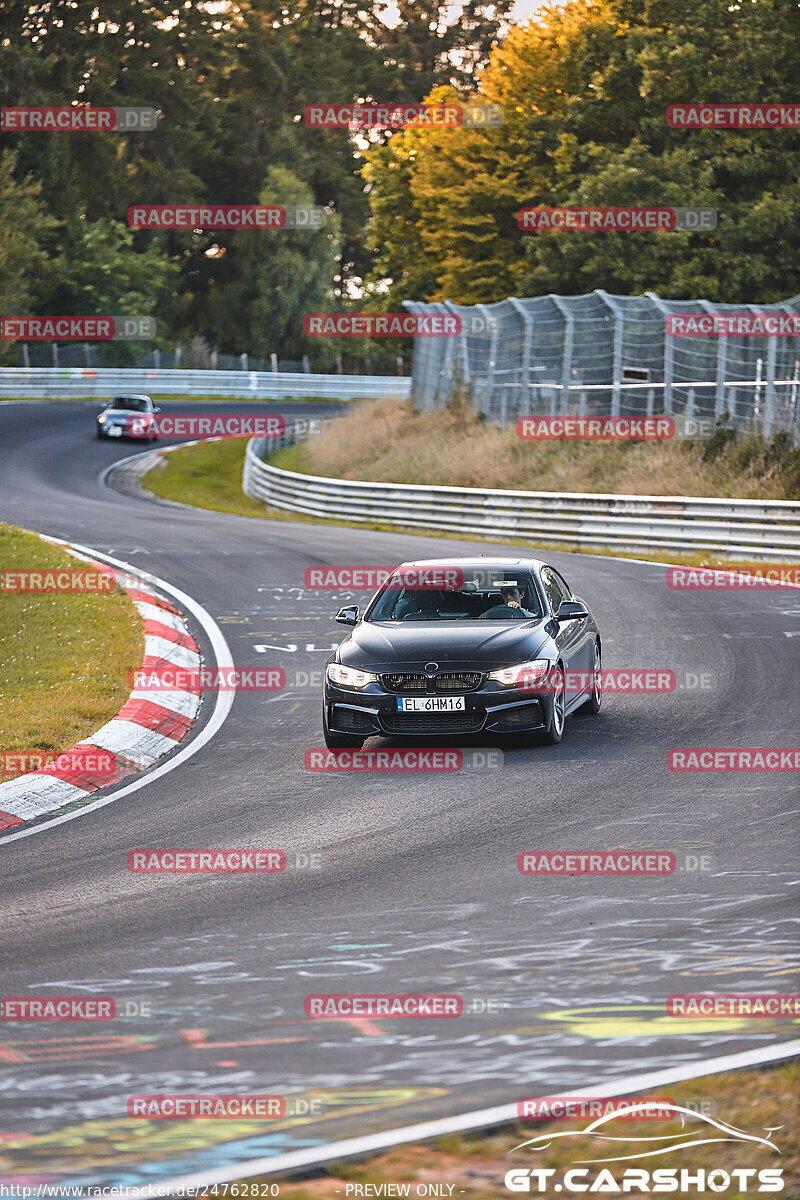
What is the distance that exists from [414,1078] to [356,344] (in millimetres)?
86496

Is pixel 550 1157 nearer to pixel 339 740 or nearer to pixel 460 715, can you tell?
pixel 460 715

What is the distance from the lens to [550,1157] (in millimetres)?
4430

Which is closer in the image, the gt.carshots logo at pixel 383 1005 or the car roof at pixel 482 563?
the gt.carshots logo at pixel 383 1005

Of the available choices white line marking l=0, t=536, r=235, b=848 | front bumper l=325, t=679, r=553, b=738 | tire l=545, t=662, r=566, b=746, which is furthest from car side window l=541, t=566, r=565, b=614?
white line marking l=0, t=536, r=235, b=848

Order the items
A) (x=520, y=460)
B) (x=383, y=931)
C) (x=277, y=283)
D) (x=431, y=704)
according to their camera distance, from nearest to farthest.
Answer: (x=383, y=931) → (x=431, y=704) → (x=520, y=460) → (x=277, y=283)

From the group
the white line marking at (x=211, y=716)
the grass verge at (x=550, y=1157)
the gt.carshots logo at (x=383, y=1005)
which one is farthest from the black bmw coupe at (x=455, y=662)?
the grass verge at (x=550, y=1157)

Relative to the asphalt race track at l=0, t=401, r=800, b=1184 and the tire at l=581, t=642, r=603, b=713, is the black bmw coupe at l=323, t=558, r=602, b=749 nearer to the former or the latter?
the tire at l=581, t=642, r=603, b=713

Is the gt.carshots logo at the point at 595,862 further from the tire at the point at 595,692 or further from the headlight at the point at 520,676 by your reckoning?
the tire at the point at 595,692

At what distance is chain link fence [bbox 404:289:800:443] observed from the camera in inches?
1113

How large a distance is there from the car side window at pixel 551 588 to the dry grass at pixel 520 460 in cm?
1430

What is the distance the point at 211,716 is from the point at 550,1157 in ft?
30.5

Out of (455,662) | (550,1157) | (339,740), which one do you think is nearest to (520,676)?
(455,662)

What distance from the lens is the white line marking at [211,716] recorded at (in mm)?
9734

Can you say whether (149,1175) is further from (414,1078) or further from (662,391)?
(662,391)
